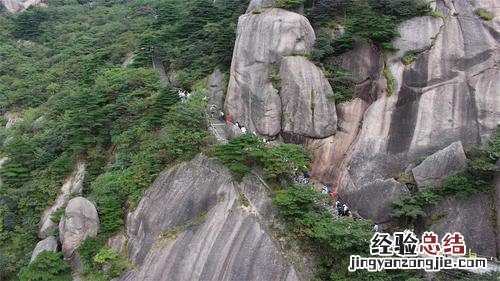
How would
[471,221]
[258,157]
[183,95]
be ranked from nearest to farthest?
[471,221] → [258,157] → [183,95]

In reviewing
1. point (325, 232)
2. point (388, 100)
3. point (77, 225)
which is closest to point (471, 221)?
point (325, 232)

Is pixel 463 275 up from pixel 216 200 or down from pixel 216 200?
down

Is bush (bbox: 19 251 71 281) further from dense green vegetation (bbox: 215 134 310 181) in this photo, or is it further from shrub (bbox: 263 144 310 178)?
shrub (bbox: 263 144 310 178)

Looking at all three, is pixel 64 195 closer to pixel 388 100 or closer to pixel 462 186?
pixel 388 100

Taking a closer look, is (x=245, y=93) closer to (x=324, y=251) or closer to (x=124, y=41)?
(x=324, y=251)

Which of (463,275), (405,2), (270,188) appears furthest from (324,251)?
(405,2)

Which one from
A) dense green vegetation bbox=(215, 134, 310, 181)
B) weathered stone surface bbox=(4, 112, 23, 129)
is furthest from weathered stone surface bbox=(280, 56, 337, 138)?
weathered stone surface bbox=(4, 112, 23, 129)
